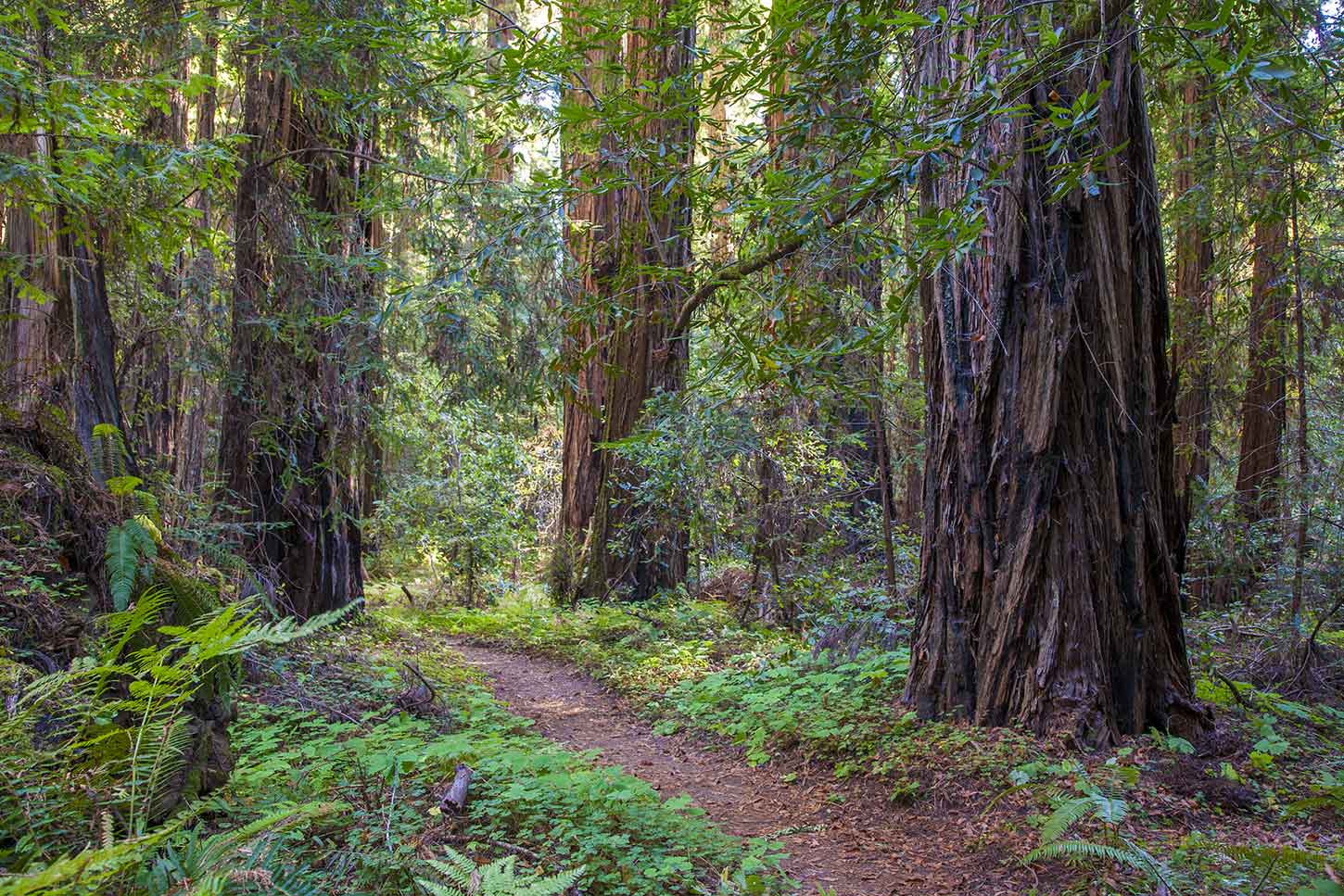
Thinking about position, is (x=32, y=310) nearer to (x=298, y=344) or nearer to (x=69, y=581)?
(x=298, y=344)

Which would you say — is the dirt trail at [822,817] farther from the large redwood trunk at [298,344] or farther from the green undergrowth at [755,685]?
the large redwood trunk at [298,344]

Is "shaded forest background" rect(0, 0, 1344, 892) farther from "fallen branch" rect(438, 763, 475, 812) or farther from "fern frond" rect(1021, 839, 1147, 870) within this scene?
"fern frond" rect(1021, 839, 1147, 870)

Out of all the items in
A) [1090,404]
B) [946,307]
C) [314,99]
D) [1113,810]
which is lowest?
[1113,810]

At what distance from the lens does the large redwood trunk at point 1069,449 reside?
4613 mm

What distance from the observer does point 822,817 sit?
4.62 m

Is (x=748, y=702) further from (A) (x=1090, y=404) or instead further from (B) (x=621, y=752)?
(A) (x=1090, y=404)

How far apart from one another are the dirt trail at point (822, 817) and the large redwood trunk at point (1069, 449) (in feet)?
2.84

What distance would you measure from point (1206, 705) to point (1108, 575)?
1156 millimetres

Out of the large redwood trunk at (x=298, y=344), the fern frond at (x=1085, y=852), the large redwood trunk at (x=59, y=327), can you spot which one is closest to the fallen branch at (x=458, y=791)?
the fern frond at (x=1085, y=852)

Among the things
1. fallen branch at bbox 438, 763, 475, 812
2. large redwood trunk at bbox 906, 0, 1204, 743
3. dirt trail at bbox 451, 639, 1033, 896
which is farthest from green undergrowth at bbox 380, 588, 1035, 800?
fallen branch at bbox 438, 763, 475, 812

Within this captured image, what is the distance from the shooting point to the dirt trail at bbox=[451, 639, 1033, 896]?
381 cm

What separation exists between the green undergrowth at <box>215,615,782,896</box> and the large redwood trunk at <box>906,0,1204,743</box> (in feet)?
6.42

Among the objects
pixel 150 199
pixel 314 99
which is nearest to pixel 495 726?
pixel 150 199

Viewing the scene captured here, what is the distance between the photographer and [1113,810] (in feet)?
11.6
